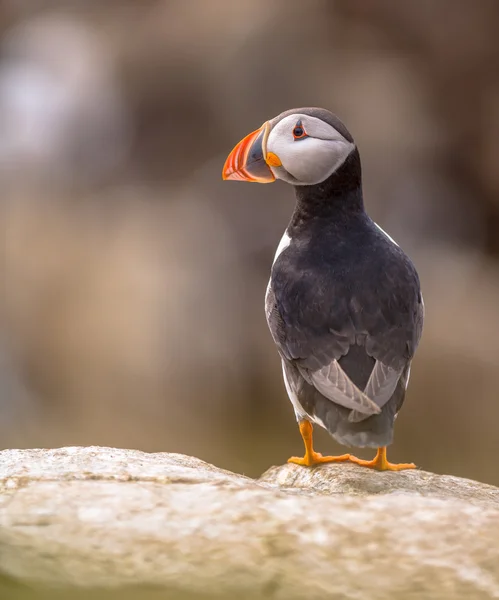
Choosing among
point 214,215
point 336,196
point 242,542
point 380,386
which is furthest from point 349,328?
point 214,215

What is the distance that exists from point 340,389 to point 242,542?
2.15 feet

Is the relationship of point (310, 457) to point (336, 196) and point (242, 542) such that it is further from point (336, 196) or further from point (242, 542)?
point (242, 542)

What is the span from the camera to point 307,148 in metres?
2.32

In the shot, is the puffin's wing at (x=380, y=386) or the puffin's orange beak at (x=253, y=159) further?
the puffin's orange beak at (x=253, y=159)

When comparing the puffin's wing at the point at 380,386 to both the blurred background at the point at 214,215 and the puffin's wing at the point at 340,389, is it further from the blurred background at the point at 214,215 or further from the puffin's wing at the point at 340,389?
the blurred background at the point at 214,215

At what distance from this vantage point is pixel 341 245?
7.89 feet

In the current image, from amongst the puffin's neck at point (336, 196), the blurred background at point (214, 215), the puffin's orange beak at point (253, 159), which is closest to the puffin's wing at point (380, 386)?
the puffin's neck at point (336, 196)

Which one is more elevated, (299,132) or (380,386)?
(299,132)

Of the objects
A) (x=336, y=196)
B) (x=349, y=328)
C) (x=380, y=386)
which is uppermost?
(x=336, y=196)

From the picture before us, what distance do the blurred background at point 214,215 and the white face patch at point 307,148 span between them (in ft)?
11.4

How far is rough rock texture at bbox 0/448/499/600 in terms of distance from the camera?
4.76 feet

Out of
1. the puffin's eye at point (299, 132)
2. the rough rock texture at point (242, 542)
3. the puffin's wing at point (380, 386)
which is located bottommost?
the rough rock texture at point (242, 542)

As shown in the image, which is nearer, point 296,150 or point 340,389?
point 340,389

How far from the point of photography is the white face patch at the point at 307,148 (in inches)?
90.8
